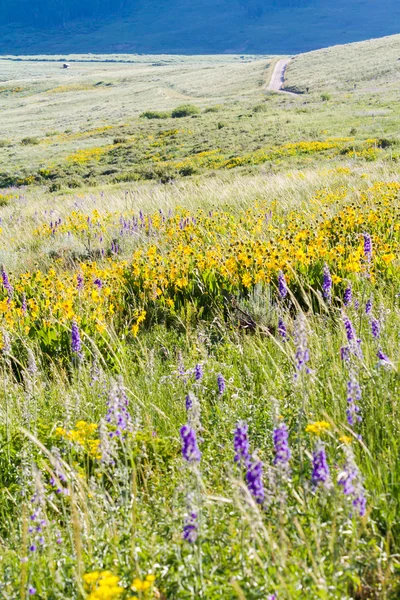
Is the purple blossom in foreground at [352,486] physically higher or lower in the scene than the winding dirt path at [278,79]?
lower

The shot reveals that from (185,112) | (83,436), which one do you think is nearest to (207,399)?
(83,436)

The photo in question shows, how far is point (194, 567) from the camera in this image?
182 centimetres

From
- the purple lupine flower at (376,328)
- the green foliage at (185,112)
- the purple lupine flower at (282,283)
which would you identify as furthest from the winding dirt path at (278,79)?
the purple lupine flower at (376,328)

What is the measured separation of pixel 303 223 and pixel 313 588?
5.80 meters

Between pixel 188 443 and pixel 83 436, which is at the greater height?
pixel 188 443

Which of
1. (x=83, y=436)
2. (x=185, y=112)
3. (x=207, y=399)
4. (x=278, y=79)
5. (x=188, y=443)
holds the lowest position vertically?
(x=207, y=399)

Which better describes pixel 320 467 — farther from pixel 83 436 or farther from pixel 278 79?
pixel 278 79

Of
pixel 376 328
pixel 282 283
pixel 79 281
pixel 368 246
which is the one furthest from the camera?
pixel 79 281

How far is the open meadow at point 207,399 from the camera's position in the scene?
1.81 metres

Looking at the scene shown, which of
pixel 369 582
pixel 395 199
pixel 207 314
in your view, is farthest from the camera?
pixel 395 199

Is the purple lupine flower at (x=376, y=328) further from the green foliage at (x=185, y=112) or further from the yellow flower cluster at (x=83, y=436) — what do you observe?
the green foliage at (x=185, y=112)

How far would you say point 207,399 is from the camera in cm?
346

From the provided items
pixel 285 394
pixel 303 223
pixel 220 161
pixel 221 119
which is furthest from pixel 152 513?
pixel 221 119

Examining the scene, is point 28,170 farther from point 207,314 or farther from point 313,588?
point 313,588
